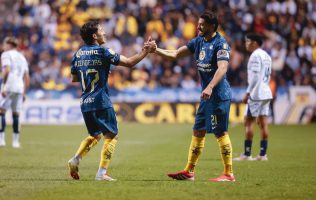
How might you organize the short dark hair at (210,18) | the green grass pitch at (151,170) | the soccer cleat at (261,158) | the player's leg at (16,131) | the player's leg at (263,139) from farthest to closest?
the player's leg at (16,131) → the player's leg at (263,139) → the soccer cleat at (261,158) → the short dark hair at (210,18) → the green grass pitch at (151,170)

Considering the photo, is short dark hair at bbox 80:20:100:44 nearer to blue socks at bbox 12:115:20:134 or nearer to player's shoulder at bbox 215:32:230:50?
player's shoulder at bbox 215:32:230:50

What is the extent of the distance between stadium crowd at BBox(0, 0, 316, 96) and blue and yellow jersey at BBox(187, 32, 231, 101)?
1719 centimetres

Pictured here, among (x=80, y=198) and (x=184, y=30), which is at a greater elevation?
(x=184, y=30)

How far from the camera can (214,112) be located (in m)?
10.2

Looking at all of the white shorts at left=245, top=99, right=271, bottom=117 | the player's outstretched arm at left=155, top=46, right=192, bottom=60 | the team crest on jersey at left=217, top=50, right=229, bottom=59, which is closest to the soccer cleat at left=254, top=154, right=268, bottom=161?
the white shorts at left=245, top=99, right=271, bottom=117

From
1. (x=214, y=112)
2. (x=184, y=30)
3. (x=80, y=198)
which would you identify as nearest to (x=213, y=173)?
(x=214, y=112)

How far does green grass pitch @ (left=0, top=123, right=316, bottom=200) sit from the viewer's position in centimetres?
875

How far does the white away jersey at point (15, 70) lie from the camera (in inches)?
679

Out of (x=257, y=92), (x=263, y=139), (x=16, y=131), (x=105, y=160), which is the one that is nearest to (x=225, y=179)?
(x=105, y=160)

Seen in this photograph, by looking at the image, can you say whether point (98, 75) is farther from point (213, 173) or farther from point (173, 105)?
point (173, 105)

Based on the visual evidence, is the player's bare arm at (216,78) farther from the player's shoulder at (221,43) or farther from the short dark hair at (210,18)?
the short dark hair at (210,18)

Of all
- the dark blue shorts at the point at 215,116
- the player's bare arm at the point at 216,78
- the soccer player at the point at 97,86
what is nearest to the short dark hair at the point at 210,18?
the player's bare arm at the point at 216,78

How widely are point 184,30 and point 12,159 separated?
56.3 feet

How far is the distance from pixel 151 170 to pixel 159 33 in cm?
1859
